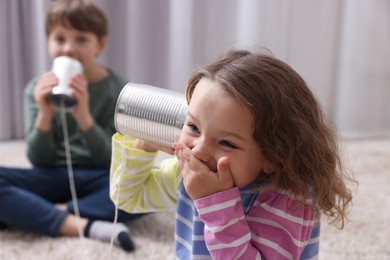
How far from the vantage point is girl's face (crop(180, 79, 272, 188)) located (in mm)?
615

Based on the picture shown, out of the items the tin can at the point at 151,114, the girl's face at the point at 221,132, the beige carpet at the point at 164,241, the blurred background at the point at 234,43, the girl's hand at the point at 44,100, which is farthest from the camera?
the blurred background at the point at 234,43

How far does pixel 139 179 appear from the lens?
2.61 ft

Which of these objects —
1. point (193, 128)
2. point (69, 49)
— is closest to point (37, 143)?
point (69, 49)

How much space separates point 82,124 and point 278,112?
0.69 metres

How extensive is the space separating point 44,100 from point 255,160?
698 mm

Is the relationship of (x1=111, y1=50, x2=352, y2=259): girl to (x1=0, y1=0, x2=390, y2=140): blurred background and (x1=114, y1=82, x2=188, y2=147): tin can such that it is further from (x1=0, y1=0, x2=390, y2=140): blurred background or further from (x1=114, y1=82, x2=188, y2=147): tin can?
(x1=0, y1=0, x2=390, y2=140): blurred background

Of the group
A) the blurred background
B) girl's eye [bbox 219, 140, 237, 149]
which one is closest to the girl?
girl's eye [bbox 219, 140, 237, 149]

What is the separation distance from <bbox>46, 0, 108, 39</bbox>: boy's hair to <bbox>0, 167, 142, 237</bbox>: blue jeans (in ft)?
1.12

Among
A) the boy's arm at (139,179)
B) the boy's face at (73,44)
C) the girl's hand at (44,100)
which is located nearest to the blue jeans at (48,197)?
the girl's hand at (44,100)

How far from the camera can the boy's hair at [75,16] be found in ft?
4.35

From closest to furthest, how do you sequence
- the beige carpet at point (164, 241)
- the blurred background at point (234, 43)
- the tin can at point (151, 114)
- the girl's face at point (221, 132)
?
Answer: the girl's face at point (221, 132), the tin can at point (151, 114), the beige carpet at point (164, 241), the blurred background at point (234, 43)

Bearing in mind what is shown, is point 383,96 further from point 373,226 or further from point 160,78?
point 373,226

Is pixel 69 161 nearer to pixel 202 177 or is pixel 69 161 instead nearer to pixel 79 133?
pixel 79 133

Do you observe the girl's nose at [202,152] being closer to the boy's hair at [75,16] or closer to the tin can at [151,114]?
the tin can at [151,114]
